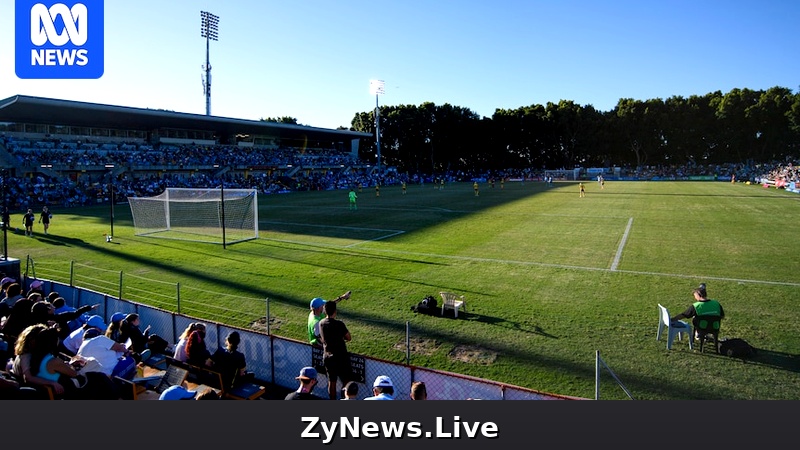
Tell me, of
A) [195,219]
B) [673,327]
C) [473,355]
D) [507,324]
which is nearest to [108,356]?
[473,355]

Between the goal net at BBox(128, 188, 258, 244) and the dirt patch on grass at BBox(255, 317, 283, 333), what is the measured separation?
11.8 metres

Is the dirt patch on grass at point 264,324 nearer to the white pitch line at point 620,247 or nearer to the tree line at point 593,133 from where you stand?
the white pitch line at point 620,247

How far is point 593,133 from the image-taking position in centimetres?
9012

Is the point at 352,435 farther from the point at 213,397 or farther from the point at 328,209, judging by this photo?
the point at 328,209

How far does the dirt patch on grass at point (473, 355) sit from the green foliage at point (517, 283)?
0.07 metres

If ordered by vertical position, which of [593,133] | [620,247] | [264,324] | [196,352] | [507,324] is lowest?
[264,324]

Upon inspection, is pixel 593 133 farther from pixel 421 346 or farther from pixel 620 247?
pixel 421 346

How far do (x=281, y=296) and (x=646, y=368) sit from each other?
28.2ft

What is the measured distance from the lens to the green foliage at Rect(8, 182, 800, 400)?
8.68 metres

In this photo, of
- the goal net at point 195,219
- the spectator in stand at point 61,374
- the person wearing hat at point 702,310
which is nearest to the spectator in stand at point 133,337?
the spectator in stand at point 61,374

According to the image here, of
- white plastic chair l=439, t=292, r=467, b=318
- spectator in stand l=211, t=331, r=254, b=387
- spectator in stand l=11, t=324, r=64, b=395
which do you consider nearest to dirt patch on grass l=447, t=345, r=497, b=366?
white plastic chair l=439, t=292, r=467, b=318

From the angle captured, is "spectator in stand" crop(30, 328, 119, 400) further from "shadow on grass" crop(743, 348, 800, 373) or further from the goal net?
the goal net

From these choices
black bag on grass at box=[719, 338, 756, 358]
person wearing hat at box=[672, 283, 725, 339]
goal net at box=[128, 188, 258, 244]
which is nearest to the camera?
black bag on grass at box=[719, 338, 756, 358]

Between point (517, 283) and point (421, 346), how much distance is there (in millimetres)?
5294
